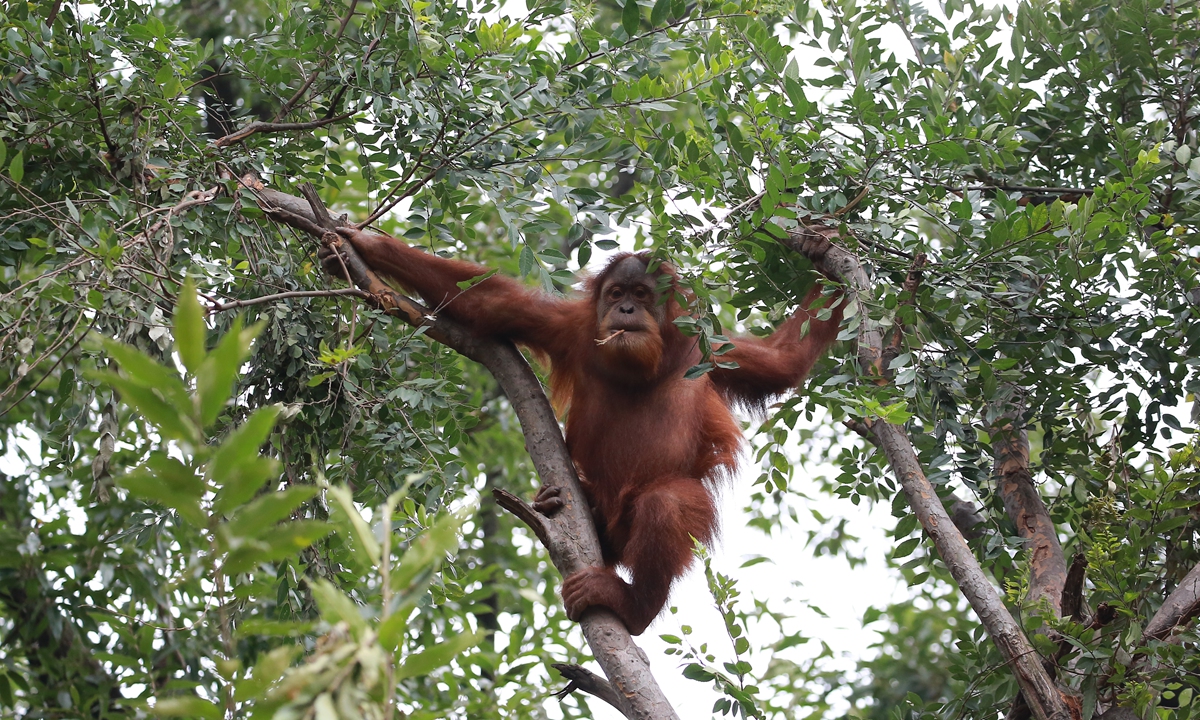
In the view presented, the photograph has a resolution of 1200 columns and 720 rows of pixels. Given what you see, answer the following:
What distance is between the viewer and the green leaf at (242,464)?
1141 millimetres

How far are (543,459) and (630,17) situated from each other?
1.57 metres

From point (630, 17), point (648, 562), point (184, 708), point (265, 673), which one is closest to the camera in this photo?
point (184, 708)

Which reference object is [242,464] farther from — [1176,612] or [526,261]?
[1176,612]

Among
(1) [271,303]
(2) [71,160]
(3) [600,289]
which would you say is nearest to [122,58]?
(2) [71,160]

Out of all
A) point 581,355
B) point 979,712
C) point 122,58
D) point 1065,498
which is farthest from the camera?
point 581,355

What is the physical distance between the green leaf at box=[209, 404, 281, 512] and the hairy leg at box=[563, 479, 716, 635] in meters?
2.41

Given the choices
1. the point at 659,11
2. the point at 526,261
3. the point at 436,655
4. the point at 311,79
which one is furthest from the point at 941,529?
the point at 311,79

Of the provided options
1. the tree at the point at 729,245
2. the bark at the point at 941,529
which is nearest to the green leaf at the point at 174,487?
the tree at the point at 729,245

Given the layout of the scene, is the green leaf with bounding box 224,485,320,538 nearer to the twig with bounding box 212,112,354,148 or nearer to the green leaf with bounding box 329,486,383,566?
the green leaf with bounding box 329,486,383,566

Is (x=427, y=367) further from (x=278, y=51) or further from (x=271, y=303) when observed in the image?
(x=278, y=51)

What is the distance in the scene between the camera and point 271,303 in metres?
3.62

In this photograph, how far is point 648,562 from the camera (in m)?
3.86

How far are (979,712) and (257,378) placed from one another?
2.75m

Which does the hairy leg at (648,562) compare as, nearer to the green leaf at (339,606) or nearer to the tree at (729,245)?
the tree at (729,245)
